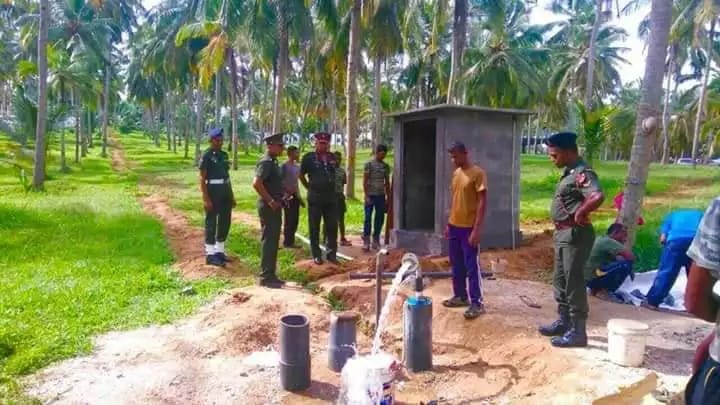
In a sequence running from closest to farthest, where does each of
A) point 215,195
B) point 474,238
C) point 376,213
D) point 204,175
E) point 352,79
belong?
point 474,238 → point 204,175 → point 215,195 → point 376,213 → point 352,79

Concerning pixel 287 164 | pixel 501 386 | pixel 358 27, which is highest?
pixel 358 27

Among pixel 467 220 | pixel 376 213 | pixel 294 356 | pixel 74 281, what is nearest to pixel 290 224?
pixel 376 213

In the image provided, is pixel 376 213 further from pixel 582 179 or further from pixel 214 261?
pixel 582 179

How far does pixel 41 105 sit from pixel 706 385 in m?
18.0

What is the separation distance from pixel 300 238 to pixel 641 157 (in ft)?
17.8

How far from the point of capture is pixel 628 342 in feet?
13.2

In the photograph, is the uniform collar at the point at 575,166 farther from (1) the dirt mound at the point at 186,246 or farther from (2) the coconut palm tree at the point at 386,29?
(2) the coconut palm tree at the point at 386,29

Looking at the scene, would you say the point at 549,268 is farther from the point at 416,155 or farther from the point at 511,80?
the point at 511,80

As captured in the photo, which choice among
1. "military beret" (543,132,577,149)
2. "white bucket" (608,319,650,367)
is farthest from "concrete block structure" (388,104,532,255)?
"white bucket" (608,319,650,367)

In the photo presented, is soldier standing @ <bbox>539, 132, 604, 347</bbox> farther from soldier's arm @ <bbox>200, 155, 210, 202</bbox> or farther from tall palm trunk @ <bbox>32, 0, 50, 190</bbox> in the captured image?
tall palm trunk @ <bbox>32, 0, 50, 190</bbox>

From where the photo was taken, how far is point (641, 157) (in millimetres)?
7008

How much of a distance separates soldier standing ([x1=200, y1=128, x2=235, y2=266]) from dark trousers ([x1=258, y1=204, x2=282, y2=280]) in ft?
4.14

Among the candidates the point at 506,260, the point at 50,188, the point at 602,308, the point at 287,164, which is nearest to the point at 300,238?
the point at 287,164

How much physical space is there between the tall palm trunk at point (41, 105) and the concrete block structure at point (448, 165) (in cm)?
1182
